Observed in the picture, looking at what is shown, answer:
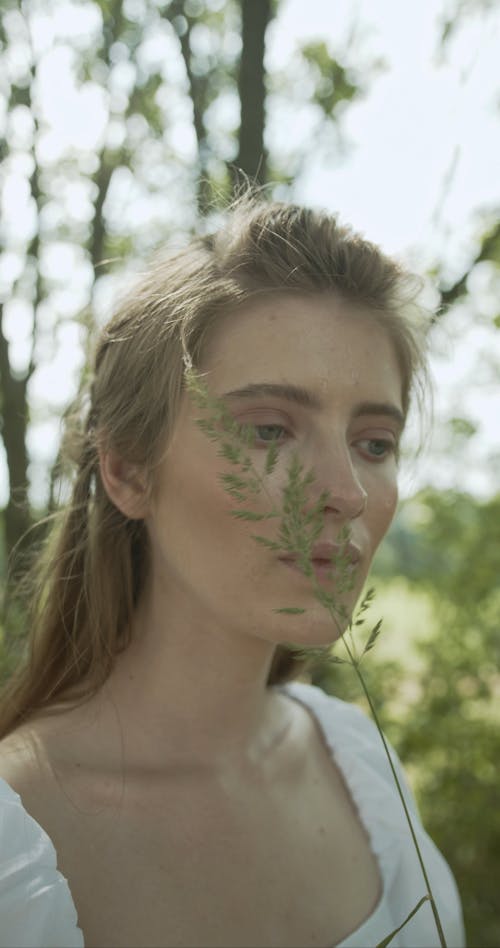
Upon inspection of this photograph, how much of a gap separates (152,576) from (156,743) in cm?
38

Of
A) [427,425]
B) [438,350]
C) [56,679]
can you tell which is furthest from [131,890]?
[438,350]

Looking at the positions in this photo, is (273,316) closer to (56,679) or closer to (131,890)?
(56,679)

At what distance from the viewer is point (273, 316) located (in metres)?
1.87

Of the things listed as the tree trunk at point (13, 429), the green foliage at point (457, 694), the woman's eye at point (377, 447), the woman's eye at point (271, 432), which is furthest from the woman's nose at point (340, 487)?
the tree trunk at point (13, 429)

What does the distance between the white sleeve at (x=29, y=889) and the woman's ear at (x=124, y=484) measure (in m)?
0.66

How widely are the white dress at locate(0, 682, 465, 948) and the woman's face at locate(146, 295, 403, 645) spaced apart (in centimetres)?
57

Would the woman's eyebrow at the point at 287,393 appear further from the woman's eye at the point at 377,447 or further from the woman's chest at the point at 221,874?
the woman's chest at the point at 221,874

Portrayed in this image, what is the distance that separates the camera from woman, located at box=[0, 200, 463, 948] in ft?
5.79

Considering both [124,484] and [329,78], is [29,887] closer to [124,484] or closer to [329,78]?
[124,484]

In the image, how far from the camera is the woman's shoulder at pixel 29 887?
154 centimetres

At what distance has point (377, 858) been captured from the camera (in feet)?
7.27

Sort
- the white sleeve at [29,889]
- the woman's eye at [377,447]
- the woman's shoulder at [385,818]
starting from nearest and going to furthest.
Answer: the white sleeve at [29,889], the woman's eye at [377,447], the woman's shoulder at [385,818]

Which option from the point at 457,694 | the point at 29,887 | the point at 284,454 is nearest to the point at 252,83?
the point at 284,454

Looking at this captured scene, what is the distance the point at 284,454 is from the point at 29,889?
895 millimetres
